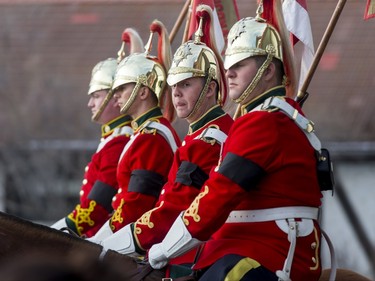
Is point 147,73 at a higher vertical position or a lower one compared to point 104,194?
higher

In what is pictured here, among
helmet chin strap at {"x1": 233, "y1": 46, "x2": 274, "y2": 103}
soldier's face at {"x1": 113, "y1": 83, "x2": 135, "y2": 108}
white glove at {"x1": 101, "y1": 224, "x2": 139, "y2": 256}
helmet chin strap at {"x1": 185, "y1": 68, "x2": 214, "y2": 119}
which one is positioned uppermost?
helmet chin strap at {"x1": 233, "y1": 46, "x2": 274, "y2": 103}

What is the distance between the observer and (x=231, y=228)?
6.06 m

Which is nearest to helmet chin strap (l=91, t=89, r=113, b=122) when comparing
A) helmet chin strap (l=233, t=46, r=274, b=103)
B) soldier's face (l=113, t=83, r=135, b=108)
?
soldier's face (l=113, t=83, r=135, b=108)

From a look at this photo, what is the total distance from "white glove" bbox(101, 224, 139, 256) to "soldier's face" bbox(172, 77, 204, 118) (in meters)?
0.68

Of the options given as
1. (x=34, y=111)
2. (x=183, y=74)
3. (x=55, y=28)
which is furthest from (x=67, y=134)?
(x=183, y=74)

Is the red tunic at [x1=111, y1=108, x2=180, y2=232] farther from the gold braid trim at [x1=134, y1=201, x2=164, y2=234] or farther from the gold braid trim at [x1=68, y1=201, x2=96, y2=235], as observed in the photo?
the gold braid trim at [x1=68, y1=201, x2=96, y2=235]

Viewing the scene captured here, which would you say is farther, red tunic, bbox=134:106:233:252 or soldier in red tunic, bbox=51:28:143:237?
soldier in red tunic, bbox=51:28:143:237

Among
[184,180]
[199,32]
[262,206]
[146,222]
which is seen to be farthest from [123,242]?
[199,32]

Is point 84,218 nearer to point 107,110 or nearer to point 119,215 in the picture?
point 107,110

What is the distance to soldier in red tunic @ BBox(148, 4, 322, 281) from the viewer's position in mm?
5828

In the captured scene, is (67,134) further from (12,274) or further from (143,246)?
(12,274)

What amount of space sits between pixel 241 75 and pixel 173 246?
883mm

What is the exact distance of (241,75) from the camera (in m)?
6.23

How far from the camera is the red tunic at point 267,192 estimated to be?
19.1 ft
